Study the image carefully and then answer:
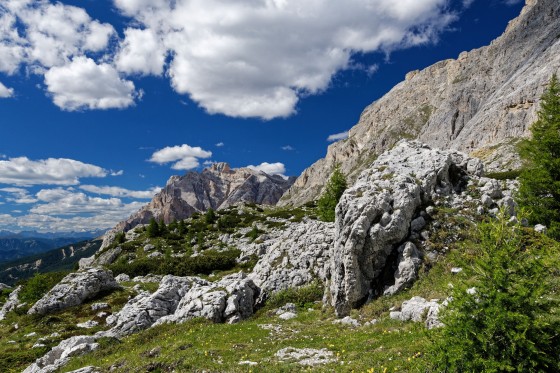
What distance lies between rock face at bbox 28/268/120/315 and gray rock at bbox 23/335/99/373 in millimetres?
20421

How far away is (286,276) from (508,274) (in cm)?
2879

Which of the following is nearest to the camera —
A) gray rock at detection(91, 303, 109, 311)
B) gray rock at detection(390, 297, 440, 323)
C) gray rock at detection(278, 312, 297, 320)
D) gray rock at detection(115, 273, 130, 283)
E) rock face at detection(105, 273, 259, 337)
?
gray rock at detection(390, 297, 440, 323)

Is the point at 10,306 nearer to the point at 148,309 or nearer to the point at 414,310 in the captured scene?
the point at 148,309

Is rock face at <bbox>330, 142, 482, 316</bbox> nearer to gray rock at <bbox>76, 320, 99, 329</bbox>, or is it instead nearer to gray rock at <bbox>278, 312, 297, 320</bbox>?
gray rock at <bbox>278, 312, 297, 320</bbox>

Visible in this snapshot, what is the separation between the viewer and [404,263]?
26156 mm

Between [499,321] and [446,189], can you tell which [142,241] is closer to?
[446,189]

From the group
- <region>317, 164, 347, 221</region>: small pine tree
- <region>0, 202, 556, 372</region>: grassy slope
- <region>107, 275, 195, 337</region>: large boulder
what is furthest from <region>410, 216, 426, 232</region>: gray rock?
<region>317, 164, 347, 221</region>: small pine tree

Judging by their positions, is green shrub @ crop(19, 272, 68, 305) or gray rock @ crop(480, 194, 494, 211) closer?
gray rock @ crop(480, 194, 494, 211)

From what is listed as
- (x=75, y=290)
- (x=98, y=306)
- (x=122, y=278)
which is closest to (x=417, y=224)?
(x=98, y=306)

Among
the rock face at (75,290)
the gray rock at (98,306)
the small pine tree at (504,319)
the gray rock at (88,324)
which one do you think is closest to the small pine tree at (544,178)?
the small pine tree at (504,319)

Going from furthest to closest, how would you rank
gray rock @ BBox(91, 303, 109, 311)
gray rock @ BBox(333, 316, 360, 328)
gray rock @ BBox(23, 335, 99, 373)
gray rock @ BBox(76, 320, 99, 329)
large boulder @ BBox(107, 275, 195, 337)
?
gray rock @ BBox(91, 303, 109, 311), gray rock @ BBox(76, 320, 99, 329), large boulder @ BBox(107, 275, 195, 337), gray rock @ BBox(333, 316, 360, 328), gray rock @ BBox(23, 335, 99, 373)

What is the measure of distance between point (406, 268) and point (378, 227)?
381 cm

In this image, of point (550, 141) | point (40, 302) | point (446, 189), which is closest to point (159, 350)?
point (446, 189)

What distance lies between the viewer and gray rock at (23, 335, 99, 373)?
2300 cm
